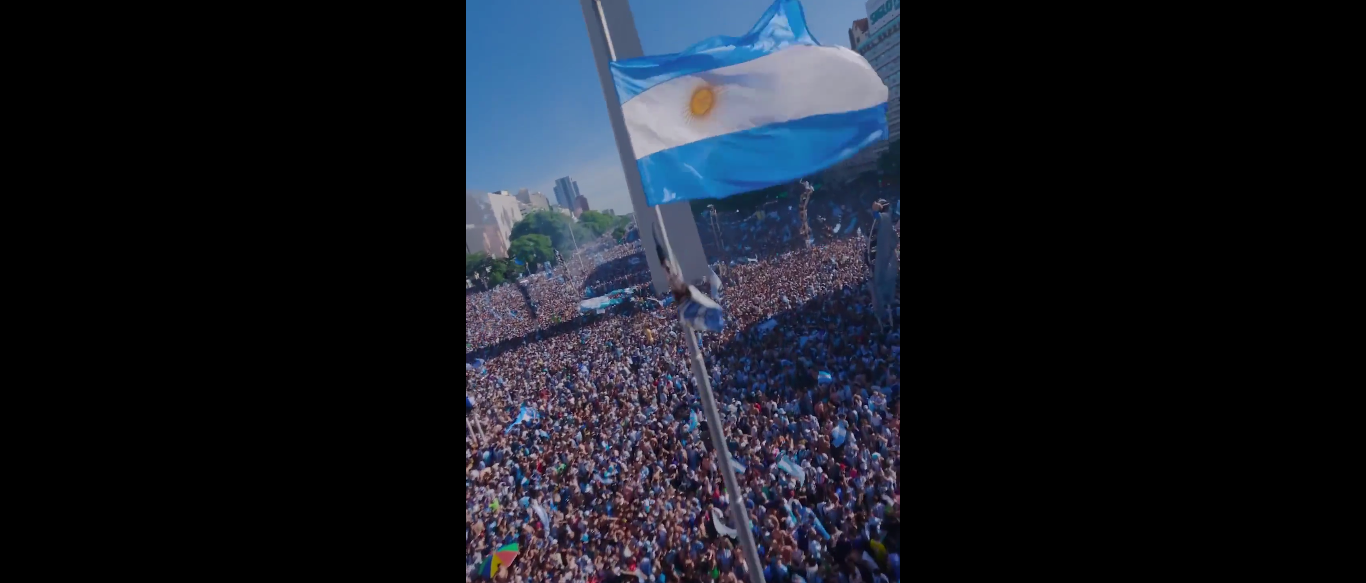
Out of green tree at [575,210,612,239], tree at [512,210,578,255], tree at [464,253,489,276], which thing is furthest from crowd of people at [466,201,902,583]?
green tree at [575,210,612,239]

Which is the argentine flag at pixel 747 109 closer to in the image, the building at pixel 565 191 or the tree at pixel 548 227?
the tree at pixel 548 227

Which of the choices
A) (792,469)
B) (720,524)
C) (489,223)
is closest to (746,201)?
(792,469)

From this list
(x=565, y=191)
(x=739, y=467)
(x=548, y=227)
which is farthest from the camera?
(x=565, y=191)

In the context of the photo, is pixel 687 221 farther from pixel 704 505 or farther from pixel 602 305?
pixel 704 505

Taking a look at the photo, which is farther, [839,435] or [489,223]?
[489,223]

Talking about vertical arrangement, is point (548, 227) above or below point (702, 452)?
above

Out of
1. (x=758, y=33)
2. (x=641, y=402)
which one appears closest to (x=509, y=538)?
(x=641, y=402)

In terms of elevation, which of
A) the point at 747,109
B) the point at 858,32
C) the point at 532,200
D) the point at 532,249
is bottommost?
the point at 532,249

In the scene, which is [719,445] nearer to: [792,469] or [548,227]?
[792,469]
